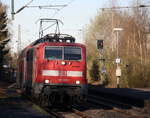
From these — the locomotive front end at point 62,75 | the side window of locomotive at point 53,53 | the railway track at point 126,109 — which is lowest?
the railway track at point 126,109

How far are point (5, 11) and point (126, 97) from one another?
141 ft

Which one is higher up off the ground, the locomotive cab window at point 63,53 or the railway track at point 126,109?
the locomotive cab window at point 63,53

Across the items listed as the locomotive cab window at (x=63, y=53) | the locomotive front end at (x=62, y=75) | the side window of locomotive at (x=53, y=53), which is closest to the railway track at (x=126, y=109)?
the locomotive front end at (x=62, y=75)

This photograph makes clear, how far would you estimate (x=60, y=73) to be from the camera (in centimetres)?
1786

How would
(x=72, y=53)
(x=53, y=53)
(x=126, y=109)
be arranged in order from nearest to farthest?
(x=53, y=53)
(x=72, y=53)
(x=126, y=109)

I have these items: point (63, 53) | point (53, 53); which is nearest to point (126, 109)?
point (63, 53)

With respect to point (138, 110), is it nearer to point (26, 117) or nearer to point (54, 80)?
point (54, 80)

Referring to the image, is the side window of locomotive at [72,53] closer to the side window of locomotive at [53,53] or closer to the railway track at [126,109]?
the side window of locomotive at [53,53]

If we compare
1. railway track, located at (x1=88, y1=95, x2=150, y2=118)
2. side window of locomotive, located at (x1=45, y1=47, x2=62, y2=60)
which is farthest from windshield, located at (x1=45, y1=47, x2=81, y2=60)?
railway track, located at (x1=88, y1=95, x2=150, y2=118)

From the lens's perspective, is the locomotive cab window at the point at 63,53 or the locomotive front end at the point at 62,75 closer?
the locomotive front end at the point at 62,75

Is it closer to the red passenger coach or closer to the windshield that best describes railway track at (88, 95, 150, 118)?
the red passenger coach

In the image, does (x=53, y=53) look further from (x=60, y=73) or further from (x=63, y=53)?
(x=60, y=73)

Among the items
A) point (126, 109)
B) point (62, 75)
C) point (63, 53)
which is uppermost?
point (63, 53)

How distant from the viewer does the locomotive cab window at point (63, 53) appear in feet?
59.5
